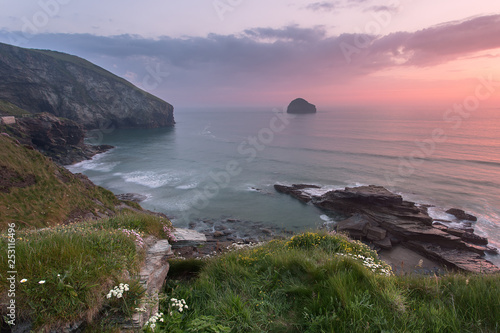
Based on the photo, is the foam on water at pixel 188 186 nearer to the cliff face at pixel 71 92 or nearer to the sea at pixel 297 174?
the sea at pixel 297 174

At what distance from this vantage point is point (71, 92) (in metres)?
118

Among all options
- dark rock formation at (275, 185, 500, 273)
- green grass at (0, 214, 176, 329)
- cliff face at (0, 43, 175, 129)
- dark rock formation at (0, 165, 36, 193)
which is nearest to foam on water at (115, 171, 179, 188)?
dark rock formation at (0, 165, 36, 193)

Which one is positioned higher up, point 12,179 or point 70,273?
point 70,273

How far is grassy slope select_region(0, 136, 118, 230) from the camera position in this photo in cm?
1540

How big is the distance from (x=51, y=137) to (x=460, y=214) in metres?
81.5

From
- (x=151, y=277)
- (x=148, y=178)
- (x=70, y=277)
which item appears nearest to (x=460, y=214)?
(x=151, y=277)

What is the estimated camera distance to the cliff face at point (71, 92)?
101375 mm

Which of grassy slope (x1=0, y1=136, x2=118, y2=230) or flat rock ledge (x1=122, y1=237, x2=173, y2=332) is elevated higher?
flat rock ledge (x1=122, y1=237, x2=173, y2=332)

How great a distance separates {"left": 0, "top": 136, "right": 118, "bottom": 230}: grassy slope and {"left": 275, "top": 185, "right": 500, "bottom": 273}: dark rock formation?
2447cm

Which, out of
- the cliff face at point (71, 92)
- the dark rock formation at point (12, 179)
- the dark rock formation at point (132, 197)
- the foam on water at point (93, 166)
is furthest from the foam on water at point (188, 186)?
the cliff face at point (71, 92)

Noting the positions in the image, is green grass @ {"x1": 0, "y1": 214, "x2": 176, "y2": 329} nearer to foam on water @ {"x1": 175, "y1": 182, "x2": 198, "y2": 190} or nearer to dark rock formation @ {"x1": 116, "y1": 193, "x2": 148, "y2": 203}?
dark rock formation @ {"x1": 116, "y1": 193, "x2": 148, "y2": 203}

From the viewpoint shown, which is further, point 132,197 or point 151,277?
point 132,197

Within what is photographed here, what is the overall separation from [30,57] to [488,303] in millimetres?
161461

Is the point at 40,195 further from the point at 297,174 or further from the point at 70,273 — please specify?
the point at 297,174
